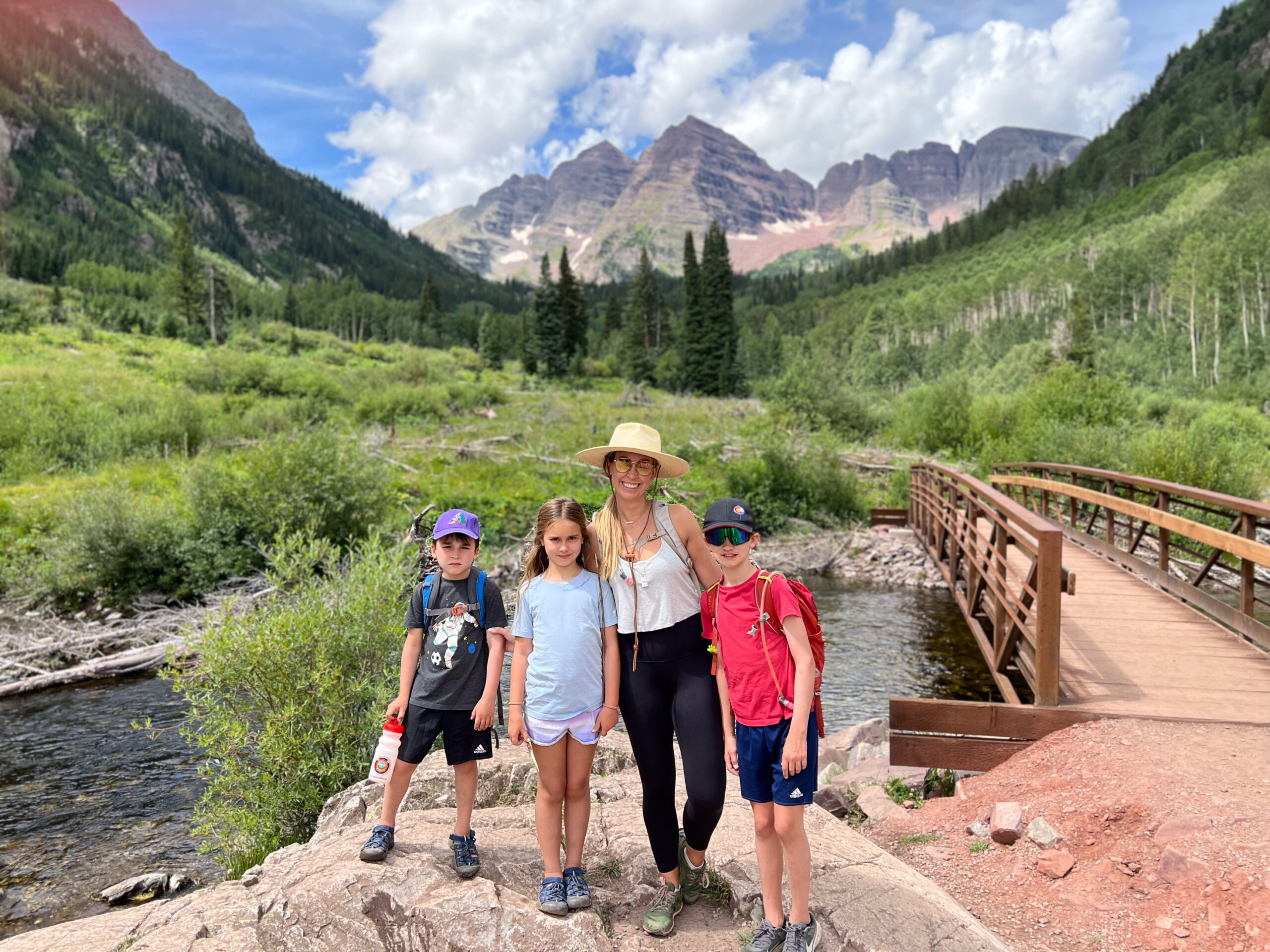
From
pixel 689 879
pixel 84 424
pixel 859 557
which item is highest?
pixel 84 424

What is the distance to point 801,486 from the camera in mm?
21562

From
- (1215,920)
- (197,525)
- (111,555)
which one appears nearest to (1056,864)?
(1215,920)

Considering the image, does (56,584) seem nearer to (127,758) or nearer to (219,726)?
(127,758)

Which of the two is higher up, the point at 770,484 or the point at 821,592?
the point at 770,484

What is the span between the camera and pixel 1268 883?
11.1 ft

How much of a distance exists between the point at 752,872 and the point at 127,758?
8175 mm

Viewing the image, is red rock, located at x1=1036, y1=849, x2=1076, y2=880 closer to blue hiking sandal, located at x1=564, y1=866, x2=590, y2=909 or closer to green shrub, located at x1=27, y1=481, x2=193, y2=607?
blue hiking sandal, located at x1=564, y1=866, x2=590, y2=909

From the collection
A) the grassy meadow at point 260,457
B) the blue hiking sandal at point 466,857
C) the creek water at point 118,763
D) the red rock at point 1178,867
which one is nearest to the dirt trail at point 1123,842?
the red rock at point 1178,867

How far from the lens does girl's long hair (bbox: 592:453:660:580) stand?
3.25 meters

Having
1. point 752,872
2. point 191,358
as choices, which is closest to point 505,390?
point 191,358

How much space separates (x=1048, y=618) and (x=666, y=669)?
4095mm

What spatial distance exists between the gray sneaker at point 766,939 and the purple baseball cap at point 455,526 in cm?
208

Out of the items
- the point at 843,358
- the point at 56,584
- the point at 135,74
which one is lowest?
the point at 56,584

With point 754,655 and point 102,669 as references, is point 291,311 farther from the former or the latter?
point 754,655
